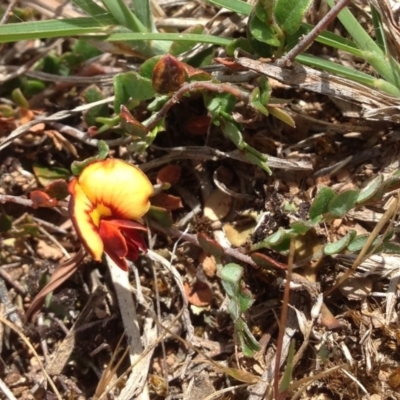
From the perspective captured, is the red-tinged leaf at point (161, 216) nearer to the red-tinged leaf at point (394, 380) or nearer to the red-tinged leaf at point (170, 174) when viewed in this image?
the red-tinged leaf at point (170, 174)

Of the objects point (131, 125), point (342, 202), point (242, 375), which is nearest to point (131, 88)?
point (131, 125)

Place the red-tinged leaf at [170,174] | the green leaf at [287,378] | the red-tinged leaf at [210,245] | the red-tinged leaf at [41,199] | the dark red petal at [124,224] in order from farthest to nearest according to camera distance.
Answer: the red-tinged leaf at [170,174]
the red-tinged leaf at [41,199]
the red-tinged leaf at [210,245]
the dark red petal at [124,224]
the green leaf at [287,378]

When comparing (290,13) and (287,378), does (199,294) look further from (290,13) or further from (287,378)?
(290,13)

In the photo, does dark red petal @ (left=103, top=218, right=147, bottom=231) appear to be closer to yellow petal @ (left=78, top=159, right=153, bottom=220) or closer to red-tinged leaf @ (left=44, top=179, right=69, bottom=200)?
yellow petal @ (left=78, top=159, right=153, bottom=220)

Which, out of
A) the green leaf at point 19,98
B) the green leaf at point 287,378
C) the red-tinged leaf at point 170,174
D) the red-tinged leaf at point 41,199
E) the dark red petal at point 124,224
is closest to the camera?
the green leaf at point 287,378

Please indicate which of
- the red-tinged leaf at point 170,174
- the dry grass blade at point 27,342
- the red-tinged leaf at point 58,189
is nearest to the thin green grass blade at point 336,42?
the red-tinged leaf at point 170,174

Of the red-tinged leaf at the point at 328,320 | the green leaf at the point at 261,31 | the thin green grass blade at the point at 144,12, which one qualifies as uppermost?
the thin green grass blade at the point at 144,12

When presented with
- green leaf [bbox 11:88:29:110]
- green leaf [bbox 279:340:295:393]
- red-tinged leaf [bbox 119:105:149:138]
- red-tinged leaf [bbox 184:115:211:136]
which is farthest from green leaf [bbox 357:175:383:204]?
green leaf [bbox 11:88:29:110]
